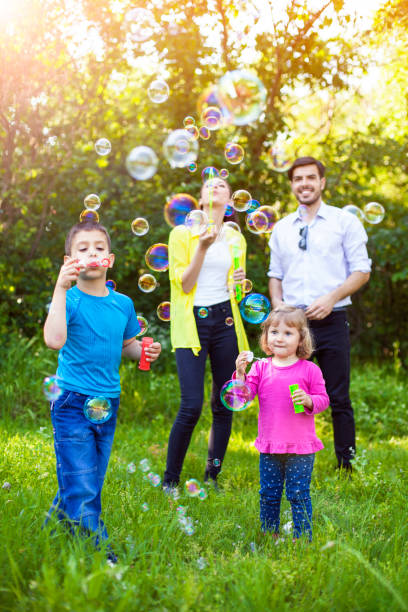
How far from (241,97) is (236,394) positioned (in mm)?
2671

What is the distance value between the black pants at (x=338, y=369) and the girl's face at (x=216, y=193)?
1010 mm

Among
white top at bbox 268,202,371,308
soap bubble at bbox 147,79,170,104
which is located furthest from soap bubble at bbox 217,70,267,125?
white top at bbox 268,202,371,308

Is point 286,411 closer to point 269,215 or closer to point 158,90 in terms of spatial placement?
point 269,215

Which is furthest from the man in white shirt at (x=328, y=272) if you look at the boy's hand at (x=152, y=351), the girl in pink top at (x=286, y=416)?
the boy's hand at (x=152, y=351)

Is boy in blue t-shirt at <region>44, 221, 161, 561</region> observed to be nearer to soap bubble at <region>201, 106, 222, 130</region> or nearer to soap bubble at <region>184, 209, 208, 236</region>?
soap bubble at <region>184, 209, 208, 236</region>

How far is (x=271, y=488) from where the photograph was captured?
118 inches

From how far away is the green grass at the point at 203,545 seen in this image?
2.13m

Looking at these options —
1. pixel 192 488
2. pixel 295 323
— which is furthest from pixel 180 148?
pixel 192 488

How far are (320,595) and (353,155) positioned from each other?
6865mm

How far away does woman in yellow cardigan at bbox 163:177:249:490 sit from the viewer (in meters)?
3.72

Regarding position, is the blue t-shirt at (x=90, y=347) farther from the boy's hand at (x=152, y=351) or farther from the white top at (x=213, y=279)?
the white top at (x=213, y=279)

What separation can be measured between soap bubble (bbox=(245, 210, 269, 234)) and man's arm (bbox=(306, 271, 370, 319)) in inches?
→ 28.6

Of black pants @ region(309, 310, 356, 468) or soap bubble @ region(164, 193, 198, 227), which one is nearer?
black pants @ region(309, 310, 356, 468)

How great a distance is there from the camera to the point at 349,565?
2367 mm
